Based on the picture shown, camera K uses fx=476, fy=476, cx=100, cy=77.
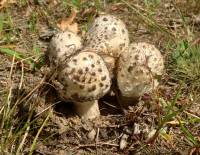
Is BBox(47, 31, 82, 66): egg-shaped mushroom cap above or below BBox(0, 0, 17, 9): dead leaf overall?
below

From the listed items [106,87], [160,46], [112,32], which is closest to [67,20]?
[160,46]

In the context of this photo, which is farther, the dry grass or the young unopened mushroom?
the dry grass

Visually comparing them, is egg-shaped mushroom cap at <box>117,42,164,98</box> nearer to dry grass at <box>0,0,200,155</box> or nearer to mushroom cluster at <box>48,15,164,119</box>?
mushroom cluster at <box>48,15,164,119</box>

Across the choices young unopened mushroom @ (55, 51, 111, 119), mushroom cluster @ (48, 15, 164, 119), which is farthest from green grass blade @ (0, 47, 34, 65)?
young unopened mushroom @ (55, 51, 111, 119)

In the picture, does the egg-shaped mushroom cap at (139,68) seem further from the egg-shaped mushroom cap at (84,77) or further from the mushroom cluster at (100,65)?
the egg-shaped mushroom cap at (84,77)

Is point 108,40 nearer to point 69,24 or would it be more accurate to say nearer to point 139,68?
point 139,68

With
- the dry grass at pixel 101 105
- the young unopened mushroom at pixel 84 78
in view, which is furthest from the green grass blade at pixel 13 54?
the young unopened mushroom at pixel 84 78

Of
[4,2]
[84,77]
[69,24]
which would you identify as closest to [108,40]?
[84,77]
